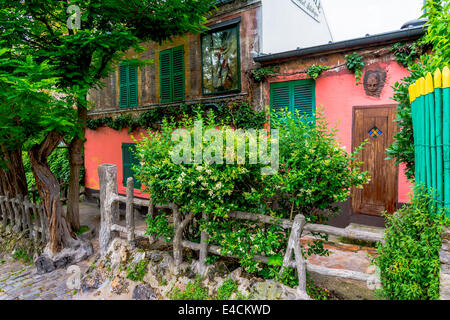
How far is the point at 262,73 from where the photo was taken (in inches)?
320

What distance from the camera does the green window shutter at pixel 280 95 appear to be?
801cm

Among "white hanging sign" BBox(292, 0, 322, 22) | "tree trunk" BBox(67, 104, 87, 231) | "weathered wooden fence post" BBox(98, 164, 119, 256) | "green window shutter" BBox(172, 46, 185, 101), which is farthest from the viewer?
"white hanging sign" BBox(292, 0, 322, 22)

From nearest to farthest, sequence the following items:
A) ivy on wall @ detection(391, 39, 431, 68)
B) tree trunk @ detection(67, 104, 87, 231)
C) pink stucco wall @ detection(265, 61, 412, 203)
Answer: ivy on wall @ detection(391, 39, 431, 68)
pink stucco wall @ detection(265, 61, 412, 203)
tree trunk @ detection(67, 104, 87, 231)

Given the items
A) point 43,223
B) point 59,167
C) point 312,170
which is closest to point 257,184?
point 312,170

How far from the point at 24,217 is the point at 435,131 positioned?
926 centimetres

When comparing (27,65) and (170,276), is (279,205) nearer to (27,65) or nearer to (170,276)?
(170,276)

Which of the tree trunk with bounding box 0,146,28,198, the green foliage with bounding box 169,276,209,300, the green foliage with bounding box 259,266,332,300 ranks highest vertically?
the tree trunk with bounding box 0,146,28,198

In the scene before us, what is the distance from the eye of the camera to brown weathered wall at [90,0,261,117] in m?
8.47

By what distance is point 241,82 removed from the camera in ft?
28.4

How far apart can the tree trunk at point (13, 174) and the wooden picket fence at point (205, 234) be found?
→ 4258 millimetres

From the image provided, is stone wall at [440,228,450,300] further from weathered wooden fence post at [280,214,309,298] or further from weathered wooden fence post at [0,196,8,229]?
weathered wooden fence post at [0,196,8,229]

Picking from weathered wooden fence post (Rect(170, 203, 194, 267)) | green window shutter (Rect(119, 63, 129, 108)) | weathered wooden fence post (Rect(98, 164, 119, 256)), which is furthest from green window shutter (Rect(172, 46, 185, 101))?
weathered wooden fence post (Rect(170, 203, 194, 267))

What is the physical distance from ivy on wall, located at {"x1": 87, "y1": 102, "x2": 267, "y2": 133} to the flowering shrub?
2.03m

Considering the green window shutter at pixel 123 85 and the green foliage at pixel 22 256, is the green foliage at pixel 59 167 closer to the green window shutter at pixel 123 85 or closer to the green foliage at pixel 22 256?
the green window shutter at pixel 123 85
